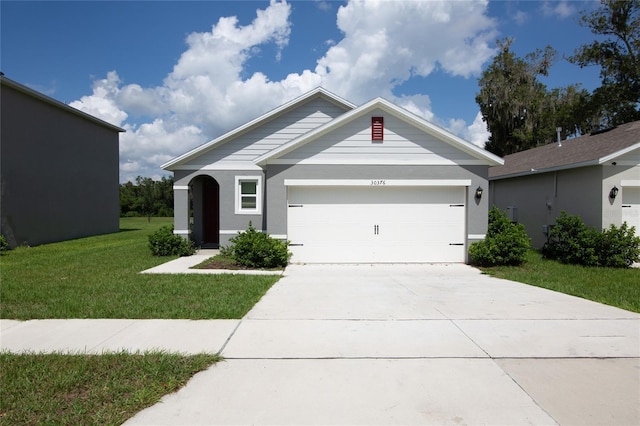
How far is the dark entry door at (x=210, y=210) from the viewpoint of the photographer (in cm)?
1609

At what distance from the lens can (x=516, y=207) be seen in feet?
54.9

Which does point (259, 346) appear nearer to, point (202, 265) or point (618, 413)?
point (618, 413)

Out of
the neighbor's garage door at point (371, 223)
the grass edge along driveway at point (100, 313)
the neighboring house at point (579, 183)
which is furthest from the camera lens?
the neighboring house at point (579, 183)

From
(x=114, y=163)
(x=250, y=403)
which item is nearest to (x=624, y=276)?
(x=250, y=403)

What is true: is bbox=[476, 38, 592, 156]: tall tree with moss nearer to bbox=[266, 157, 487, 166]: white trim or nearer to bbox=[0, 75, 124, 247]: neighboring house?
bbox=[266, 157, 487, 166]: white trim

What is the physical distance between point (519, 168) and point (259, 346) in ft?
51.8

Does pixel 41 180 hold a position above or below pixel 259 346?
above

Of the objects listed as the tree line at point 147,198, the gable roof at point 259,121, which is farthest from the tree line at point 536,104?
the tree line at point 147,198

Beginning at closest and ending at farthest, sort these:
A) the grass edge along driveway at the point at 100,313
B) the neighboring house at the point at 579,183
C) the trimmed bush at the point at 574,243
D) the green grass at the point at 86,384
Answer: the green grass at the point at 86,384, the grass edge along driveway at the point at 100,313, the trimmed bush at the point at 574,243, the neighboring house at the point at 579,183

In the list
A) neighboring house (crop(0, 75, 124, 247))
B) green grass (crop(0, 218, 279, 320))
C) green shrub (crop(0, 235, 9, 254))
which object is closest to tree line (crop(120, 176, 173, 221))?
neighboring house (crop(0, 75, 124, 247))

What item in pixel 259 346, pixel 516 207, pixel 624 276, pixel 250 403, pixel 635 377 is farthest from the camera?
pixel 516 207

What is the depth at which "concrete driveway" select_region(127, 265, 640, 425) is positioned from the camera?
329cm

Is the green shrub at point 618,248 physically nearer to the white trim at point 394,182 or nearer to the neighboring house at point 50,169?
the white trim at point 394,182

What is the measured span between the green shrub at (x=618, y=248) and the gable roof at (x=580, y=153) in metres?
2.18
